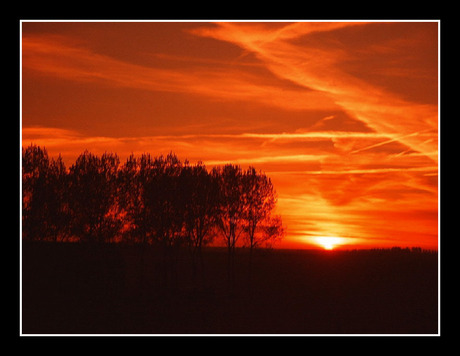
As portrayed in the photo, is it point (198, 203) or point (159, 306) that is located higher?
point (198, 203)

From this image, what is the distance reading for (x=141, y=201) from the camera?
57594 millimetres

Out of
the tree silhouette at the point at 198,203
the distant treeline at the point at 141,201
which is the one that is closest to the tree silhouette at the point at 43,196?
the distant treeline at the point at 141,201

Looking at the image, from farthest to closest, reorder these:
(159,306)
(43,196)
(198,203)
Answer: (198,203) < (43,196) < (159,306)

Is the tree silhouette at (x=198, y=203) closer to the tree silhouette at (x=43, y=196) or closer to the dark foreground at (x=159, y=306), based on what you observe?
the dark foreground at (x=159, y=306)

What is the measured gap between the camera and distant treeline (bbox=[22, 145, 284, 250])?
52.6m

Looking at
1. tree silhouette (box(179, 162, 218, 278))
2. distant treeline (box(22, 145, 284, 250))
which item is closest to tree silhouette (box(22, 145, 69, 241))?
distant treeline (box(22, 145, 284, 250))

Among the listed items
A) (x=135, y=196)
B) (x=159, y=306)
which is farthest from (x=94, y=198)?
(x=159, y=306)

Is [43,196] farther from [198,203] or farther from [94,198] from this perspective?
[198,203]

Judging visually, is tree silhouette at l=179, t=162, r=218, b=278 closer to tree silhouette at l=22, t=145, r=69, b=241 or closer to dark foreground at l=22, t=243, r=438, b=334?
dark foreground at l=22, t=243, r=438, b=334

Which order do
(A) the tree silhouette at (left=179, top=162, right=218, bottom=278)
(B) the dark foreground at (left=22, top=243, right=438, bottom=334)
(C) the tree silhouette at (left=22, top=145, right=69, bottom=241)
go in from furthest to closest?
(A) the tree silhouette at (left=179, top=162, right=218, bottom=278) → (C) the tree silhouette at (left=22, top=145, right=69, bottom=241) → (B) the dark foreground at (left=22, top=243, right=438, bottom=334)

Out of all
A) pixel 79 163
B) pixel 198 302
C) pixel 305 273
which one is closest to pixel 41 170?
pixel 79 163

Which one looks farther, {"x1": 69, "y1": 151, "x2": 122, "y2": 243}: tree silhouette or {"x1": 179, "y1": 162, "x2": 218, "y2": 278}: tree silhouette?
{"x1": 179, "y1": 162, "x2": 218, "y2": 278}: tree silhouette
